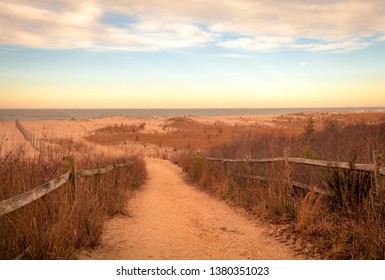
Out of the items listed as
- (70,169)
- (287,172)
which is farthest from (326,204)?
(70,169)

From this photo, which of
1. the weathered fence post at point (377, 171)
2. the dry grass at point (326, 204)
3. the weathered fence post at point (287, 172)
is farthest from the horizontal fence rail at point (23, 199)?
the weathered fence post at point (287, 172)

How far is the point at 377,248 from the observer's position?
4.63 meters

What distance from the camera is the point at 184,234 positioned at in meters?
7.01

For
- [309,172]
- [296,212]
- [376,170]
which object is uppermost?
[376,170]

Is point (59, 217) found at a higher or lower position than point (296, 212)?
higher

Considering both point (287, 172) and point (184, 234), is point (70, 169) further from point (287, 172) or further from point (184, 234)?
point (287, 172)


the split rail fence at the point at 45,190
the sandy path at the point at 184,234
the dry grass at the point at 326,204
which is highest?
the split rail fence at the point at 45,190

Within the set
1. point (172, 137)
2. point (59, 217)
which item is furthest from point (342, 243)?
point (172, 137)

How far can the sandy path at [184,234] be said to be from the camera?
5.77 metres

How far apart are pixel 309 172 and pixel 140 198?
5.68 m

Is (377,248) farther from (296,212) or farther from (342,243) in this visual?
(296,212)

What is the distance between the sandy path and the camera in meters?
5.77

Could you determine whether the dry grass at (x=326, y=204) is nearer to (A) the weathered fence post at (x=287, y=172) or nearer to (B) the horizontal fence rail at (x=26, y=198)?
(A) the weathered fence post at (x=287, y=172)

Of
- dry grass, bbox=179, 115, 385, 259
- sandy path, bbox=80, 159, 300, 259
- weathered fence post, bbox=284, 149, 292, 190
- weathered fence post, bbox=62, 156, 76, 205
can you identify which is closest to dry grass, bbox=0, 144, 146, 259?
weathered fence post, bbox=62, 156, 76, 205
